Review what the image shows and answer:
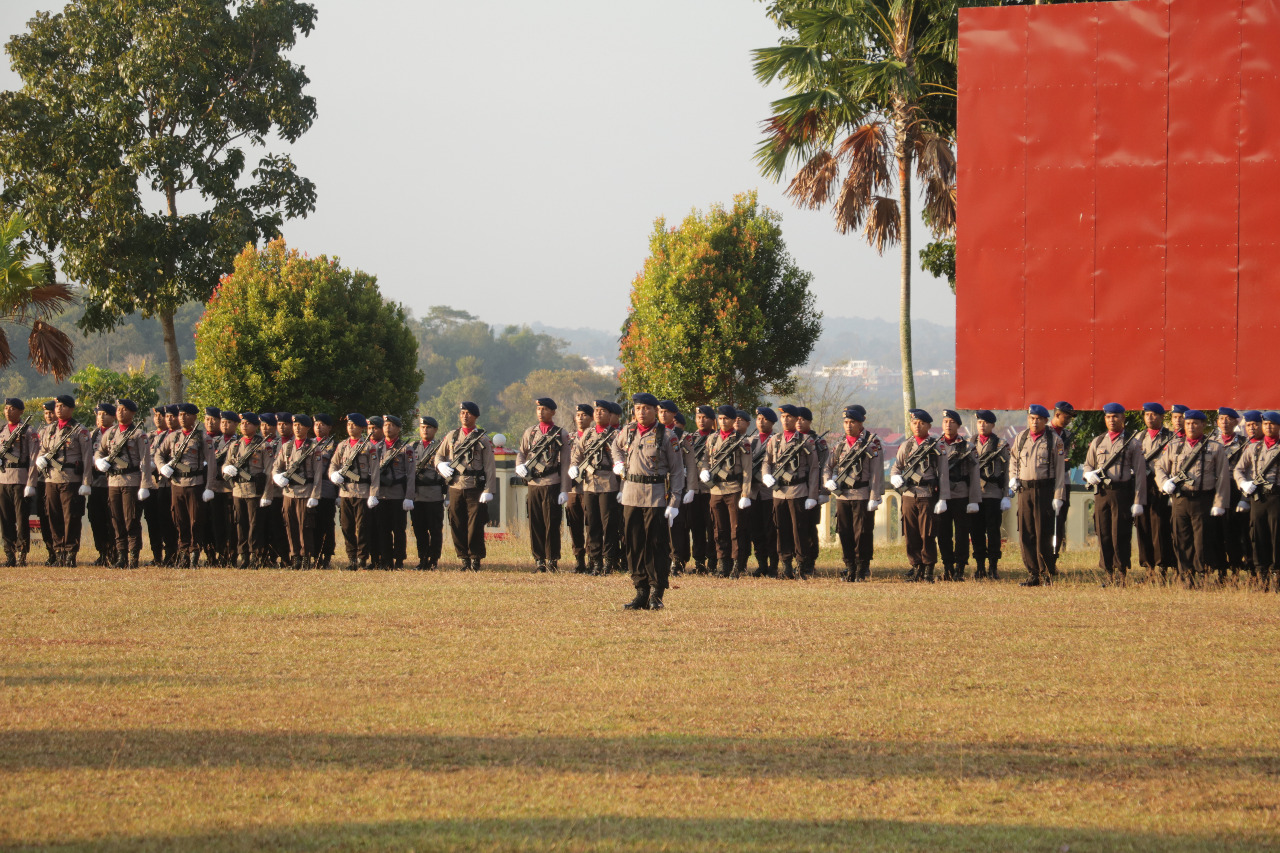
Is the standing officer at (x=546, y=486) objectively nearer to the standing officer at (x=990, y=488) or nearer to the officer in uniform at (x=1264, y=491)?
the standing officer at (x=990, y=488)

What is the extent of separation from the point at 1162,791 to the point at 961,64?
1171 centimetres

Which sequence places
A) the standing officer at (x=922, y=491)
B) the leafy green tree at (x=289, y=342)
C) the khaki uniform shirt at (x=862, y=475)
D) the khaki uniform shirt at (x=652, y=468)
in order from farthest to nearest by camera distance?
the leafy green tree at (x=289, y=342) → the khaki uniform shirt at (x=862, y=475) → the standing officer at (x=922, y=491) → the khaki uniform shirt at (x=652, y=468)

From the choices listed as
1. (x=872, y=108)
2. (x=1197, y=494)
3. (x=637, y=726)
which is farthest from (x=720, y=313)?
(x=637, y=726)

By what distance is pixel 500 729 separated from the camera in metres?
6.48

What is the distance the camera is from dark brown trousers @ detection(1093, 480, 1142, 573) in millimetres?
13273

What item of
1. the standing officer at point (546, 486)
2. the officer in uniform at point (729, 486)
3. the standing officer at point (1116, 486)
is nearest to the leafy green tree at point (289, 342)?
the standing officer at point (546, 486)

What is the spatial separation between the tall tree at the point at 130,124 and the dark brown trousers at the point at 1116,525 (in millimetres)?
17742

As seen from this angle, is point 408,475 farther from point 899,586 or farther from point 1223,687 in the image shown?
point 1223,687

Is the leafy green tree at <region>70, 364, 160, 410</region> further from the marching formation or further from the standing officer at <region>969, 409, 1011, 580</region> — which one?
the standing officer at <region>969, 409, 1011, 580</region>

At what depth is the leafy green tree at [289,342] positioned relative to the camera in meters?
25.5

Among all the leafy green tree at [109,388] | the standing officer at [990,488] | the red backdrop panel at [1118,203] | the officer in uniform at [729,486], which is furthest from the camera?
the leafy green tree at [109,388]

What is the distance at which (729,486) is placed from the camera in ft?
47.4

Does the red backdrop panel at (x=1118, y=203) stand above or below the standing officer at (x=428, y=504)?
above

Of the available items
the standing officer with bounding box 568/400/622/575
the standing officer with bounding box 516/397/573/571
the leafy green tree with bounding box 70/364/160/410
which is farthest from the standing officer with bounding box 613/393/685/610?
the leafy green tree with bounding box 70/364/160/410
